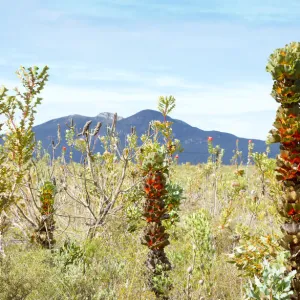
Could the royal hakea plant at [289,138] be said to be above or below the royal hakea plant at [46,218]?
above

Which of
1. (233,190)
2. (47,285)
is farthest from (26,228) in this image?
(233,190)

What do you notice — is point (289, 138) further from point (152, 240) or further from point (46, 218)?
point (46, 218)

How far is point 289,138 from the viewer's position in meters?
3.57

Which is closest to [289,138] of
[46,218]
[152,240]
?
[152,240]

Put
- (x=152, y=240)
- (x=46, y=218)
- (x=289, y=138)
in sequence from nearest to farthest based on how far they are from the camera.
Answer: (x=289, y=138)
(x=152, y=240)
(x=46, y=218)

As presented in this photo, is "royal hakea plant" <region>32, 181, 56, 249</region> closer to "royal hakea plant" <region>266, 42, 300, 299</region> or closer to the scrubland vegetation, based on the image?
the scrubland vegetation

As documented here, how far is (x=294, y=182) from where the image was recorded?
143 inches

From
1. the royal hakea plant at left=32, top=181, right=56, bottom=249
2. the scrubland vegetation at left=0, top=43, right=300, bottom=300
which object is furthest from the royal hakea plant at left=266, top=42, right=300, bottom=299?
the royal hakea plant at left=32, top=181, right=56, bottom=249

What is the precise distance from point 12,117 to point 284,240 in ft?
11.7

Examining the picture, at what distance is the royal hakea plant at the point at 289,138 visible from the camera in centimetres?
356

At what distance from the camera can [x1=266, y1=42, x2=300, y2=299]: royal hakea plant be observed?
356 centimetres

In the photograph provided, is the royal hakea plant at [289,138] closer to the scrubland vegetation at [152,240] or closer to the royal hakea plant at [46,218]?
the scrubland vegetation at [152,240]

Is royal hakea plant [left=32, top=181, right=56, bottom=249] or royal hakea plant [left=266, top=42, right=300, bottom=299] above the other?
royal hakea plant [left=266, top=42, right=300, bottom=299]

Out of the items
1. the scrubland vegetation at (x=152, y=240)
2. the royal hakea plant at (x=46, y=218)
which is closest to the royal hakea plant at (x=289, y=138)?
the scrubland vegetation at (x=152, y=240)
